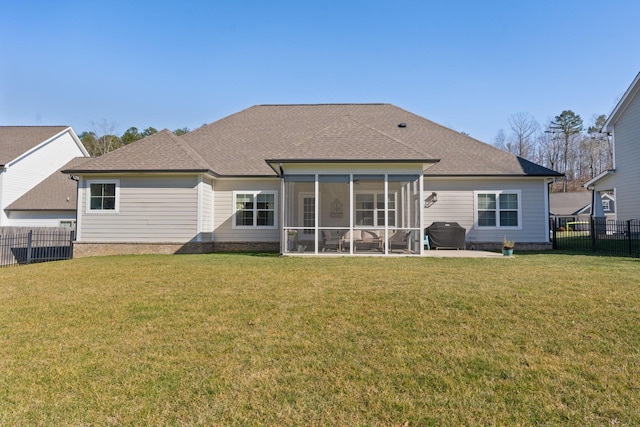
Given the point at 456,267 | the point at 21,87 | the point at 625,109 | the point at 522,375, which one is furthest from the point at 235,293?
the point at 21,87

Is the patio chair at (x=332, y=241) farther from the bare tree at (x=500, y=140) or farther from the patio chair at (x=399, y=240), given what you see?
the bare tree at (x=500, y=140)

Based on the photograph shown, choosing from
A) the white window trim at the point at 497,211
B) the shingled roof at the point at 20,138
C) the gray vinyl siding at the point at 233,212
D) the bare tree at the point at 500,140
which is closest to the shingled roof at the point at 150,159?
the gray vinyl siding at the point at 233,212

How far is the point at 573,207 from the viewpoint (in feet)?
135

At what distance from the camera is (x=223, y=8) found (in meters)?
12.1

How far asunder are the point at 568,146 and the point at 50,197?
61.4 m

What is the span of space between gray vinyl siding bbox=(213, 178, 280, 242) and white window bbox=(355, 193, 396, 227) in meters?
3.51

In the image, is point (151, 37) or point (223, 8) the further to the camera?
point (151, 37)

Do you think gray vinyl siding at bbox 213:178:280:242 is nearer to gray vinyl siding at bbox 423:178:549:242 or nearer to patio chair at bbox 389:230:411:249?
patio chair at bbox 389:230:411:249

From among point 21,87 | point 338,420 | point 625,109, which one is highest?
point 21,87

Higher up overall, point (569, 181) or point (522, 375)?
point (569, 181)

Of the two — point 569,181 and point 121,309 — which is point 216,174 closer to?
point 121,309

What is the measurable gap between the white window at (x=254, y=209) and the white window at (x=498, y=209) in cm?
838

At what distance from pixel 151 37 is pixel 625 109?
68.4 ft

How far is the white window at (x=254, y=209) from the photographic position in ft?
48.9
